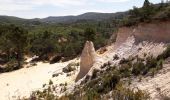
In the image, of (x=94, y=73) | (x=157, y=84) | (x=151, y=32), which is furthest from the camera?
(x=151, y=32)

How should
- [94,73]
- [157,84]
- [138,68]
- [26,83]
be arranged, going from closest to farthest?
1. [157,84]
2. [138,68]
3. [94,73]
4. [26,83]

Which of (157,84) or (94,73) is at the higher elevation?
(157,84)

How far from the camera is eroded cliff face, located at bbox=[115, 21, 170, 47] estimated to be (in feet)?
80.2

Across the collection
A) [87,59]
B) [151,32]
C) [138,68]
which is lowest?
[87,59]

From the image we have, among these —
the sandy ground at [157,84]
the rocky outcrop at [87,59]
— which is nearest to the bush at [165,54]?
the sandy ground at [157,84]

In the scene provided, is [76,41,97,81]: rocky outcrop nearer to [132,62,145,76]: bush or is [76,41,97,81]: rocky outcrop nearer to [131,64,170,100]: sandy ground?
[132,62,145,76]: bush

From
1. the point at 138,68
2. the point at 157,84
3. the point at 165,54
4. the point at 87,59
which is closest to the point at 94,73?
the point at 87,59

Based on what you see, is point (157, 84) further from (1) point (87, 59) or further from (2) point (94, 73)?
(1) point (87, 59)

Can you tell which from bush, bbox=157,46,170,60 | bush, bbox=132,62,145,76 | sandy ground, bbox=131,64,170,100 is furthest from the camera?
bush, bbox=157,46,170,60

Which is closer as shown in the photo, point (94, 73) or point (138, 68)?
point (138, 68)

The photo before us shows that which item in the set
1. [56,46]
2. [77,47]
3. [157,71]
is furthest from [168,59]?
[56,46]

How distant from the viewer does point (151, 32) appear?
→ 1041 inches

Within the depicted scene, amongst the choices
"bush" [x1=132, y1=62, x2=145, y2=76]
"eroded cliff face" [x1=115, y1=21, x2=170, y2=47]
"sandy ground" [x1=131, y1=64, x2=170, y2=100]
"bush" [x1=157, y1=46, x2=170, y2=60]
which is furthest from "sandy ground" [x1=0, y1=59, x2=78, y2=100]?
"bush" [x1=157, y1=46, x2=170, y2=60]

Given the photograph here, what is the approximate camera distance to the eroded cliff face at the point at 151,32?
24453 mm
